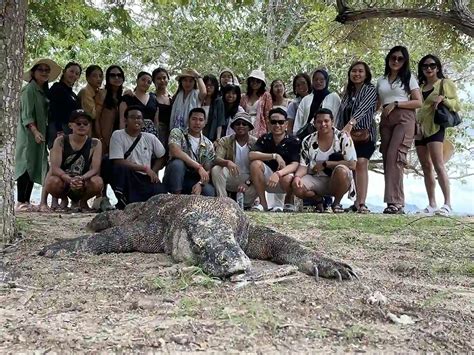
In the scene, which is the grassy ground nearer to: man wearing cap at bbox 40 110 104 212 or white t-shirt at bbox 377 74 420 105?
man wearing cap at bbox 40 110 104 212

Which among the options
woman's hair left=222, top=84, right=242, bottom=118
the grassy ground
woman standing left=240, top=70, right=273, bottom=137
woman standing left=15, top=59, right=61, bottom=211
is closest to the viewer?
the grassy ground

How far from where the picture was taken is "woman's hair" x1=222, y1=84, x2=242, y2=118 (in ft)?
23.6

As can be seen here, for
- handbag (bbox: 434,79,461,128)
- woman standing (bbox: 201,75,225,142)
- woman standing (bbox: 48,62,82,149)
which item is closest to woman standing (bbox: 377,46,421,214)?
handbag (bbox: 434,79,461,128)

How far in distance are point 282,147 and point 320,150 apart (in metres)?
0.51

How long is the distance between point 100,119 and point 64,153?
1.03 meters

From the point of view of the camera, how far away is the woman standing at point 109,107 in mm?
7012

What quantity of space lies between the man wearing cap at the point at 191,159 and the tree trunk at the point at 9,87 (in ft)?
9.36

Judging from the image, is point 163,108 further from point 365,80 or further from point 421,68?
point 421,68

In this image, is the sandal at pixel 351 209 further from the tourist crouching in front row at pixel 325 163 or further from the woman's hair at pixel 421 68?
the woman's hair at pixel 421 68

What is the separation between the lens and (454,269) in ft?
11.4

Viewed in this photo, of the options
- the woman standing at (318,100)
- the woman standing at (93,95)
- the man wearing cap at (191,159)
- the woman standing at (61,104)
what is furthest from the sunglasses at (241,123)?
the woman standing at (61,104)

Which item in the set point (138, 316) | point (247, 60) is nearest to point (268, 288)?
point (138, 316)

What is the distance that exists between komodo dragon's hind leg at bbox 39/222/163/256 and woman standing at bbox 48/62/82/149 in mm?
3256

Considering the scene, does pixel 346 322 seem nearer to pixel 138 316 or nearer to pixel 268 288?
pixel 268 288
